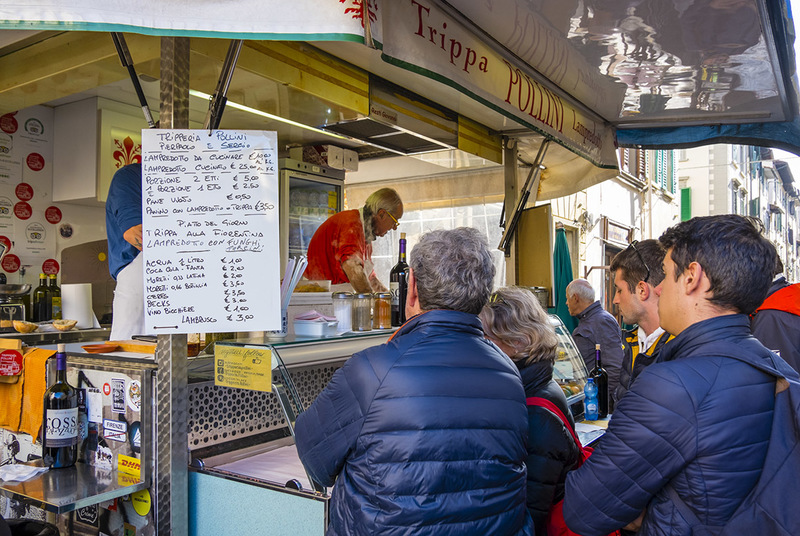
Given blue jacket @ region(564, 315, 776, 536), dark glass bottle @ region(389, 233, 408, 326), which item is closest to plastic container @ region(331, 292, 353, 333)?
dark glass bottle @ region(389, 233, 408, 326)

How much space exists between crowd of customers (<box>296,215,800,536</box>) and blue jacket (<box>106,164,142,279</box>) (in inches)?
53.7

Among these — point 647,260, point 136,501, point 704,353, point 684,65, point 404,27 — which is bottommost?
point 136,501

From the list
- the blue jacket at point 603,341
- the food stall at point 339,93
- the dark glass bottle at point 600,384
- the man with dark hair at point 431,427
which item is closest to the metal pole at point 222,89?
the food stall at point 339,93

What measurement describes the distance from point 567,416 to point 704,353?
701mm

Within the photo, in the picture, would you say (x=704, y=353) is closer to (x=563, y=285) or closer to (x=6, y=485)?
(x=6, y=485)

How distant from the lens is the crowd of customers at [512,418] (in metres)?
1.38

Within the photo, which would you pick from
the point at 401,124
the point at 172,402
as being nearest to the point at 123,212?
the point at 172,402

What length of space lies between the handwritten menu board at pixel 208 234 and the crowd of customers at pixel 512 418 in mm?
635

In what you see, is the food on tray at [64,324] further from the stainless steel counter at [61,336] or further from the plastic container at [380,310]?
the plastic container at [380,310]

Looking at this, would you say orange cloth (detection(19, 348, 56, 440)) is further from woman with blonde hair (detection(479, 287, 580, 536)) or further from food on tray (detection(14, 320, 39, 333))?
woman with blonde hair (detection(479, 287, 580, 536))

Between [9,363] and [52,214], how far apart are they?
3.08 m

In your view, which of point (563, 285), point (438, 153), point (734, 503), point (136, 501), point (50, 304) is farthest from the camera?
point (563, 285)

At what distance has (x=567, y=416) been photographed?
6.77 ft

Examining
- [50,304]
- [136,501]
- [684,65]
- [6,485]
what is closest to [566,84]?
[684,65]
